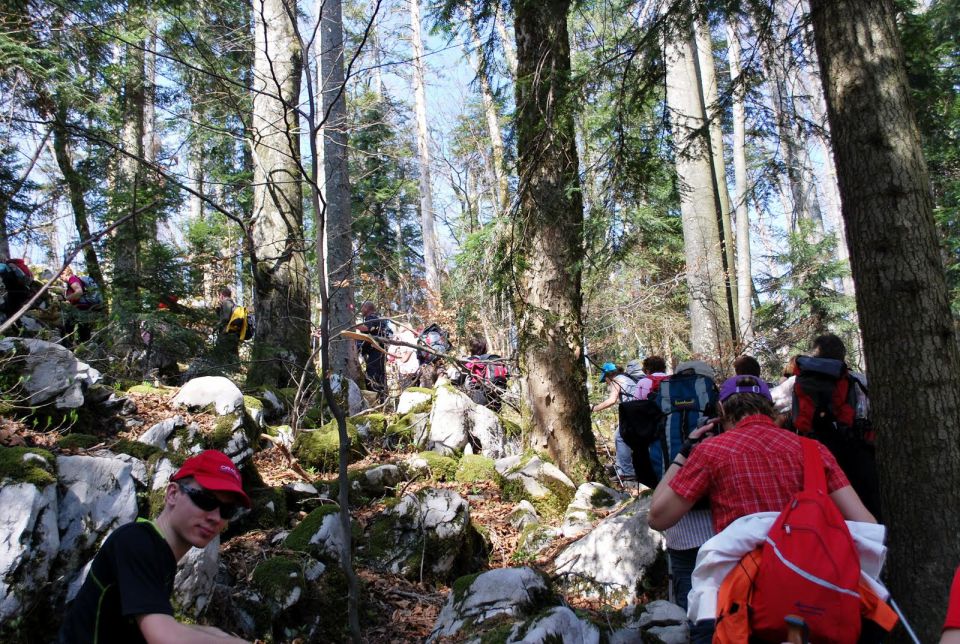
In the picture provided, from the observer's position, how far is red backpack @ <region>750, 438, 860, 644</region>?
226 cm

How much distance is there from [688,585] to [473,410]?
5.64 metres

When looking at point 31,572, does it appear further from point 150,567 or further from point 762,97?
point 762,97

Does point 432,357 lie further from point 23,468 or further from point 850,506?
point 850,506

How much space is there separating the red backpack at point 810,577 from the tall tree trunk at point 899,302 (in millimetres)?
1395

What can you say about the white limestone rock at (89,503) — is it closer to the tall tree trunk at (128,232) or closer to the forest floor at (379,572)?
→ the forest floor at (379,572)

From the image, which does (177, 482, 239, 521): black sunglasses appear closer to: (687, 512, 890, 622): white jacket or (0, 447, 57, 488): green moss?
(687, 512, 890, 622): white jacket

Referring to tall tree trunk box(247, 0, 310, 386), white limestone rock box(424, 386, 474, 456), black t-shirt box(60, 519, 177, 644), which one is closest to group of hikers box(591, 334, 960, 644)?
black t-shirt box(60, 519, 177, 644)

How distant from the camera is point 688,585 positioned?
367 cm

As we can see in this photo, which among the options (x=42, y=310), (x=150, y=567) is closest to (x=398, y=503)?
(x=150, y=567)

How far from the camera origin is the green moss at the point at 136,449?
5410 mm

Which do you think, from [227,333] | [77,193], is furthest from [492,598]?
[77,193]

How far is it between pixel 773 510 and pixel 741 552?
49cm

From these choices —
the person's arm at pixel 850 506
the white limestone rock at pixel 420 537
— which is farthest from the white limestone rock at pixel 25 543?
the person's arm at pixel 850 506

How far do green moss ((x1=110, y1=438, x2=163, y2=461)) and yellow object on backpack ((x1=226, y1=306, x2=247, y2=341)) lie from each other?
19.7ft
